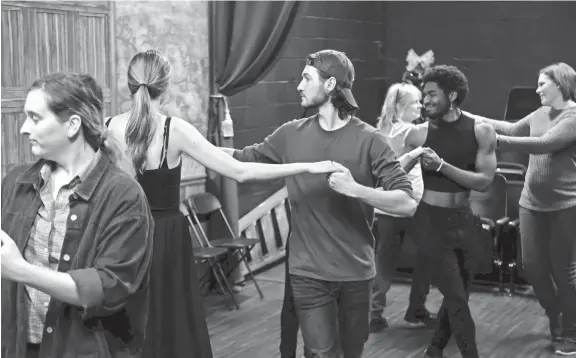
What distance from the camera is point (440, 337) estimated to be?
4.77 m

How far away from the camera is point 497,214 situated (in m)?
6.56

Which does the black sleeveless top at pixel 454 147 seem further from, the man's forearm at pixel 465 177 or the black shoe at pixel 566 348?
the black shoe at pixel 566 348

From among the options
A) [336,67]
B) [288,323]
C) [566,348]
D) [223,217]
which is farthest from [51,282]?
[223,217]

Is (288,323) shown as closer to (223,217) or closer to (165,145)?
(165,145)

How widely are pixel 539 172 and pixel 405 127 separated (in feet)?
2.64

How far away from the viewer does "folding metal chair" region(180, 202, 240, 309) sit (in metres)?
5.85

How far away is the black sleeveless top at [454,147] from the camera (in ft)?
14.2

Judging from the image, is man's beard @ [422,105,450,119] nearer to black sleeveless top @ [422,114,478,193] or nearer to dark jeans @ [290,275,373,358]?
black sleeveless top @ [422,114,478,193]

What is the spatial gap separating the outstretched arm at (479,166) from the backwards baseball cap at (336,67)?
0.91 m

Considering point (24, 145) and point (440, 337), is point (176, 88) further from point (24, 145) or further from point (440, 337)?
point (440, 337)

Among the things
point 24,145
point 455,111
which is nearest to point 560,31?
point 455,111

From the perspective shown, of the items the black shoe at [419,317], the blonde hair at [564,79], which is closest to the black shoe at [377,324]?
the black shoe at [419,317]

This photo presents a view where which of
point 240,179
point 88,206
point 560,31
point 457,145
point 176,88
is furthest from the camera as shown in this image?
point 560,31

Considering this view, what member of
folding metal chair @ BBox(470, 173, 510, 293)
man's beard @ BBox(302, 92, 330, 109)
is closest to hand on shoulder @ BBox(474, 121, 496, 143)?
man's beard @ BBox(302, 92, 330, 109)
